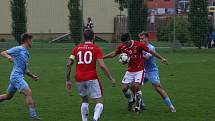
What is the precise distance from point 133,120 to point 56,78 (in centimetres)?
1041

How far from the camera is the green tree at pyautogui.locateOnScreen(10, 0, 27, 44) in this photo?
46.1 metres

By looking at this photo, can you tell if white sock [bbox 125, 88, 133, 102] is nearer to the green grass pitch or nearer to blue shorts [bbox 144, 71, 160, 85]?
the green grass pitch

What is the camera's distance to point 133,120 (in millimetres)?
12094

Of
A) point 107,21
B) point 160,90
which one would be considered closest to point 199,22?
point 107,21

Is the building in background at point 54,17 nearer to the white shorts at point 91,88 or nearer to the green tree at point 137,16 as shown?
the green tree at point 137,16

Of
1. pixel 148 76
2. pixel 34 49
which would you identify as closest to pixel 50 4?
pixel 34 49

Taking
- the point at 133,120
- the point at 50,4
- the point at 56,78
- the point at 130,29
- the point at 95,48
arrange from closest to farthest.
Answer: the point at 95,48 < the point at 133,120 < the point at 56,78 < the point at 130,29 < the point at 50,4

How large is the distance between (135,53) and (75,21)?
34.8m

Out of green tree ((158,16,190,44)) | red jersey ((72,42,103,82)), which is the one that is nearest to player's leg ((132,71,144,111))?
red jersey ((72,42,103,82))

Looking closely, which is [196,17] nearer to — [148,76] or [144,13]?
[144,13]

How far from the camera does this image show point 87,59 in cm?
1064

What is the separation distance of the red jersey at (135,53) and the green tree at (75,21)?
30618mm

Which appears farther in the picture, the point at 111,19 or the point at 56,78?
the point at 111,19

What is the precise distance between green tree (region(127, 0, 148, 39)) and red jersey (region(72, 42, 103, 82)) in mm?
32340
